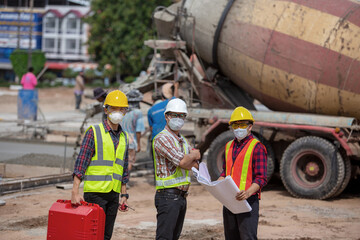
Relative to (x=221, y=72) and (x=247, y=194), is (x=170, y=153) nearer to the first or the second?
(x=247, y=194)

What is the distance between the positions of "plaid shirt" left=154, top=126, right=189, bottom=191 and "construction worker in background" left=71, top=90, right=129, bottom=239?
0.35 m

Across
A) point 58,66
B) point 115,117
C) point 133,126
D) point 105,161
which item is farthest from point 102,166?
point 58,66

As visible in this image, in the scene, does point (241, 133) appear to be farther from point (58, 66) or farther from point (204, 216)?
point (58, 66)

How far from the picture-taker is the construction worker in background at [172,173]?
211 inches

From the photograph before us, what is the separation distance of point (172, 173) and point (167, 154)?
0.20 metres

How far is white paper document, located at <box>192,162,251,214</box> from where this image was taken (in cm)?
523

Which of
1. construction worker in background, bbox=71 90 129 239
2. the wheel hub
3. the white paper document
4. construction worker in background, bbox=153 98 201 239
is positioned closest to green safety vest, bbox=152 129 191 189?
construction worker in background, bbox=153 98 201 239

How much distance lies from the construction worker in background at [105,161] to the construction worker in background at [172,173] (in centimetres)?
36

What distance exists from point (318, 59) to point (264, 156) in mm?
4819

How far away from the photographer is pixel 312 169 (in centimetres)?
1027

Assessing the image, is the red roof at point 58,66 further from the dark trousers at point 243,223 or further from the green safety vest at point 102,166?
the dark trousers at point 243,223

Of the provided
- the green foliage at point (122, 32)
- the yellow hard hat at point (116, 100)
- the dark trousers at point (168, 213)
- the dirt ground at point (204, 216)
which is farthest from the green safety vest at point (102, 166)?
the green foliage at point (122, 32)

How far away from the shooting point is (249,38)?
35.0 feet

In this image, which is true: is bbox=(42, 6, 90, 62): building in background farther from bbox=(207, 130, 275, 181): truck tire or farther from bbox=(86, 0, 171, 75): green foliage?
bbox=(207, 130, 275, 181): truck tire
